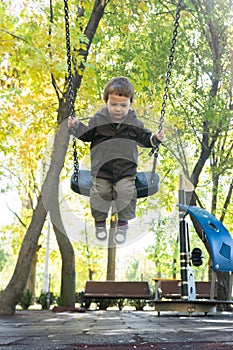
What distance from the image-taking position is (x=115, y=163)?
4.82 meters

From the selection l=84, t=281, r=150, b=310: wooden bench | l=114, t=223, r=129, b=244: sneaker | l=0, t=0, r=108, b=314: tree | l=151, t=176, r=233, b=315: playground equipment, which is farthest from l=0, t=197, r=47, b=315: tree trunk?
l=114, t=223, r=129, b=244: sneaker

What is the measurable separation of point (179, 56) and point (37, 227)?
6.60 metres

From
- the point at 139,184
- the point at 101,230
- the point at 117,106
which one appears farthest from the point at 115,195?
the point at 117,106

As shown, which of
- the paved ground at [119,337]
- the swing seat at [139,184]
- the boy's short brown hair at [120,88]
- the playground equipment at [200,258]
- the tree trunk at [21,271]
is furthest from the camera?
the tree trunk at [21,271]

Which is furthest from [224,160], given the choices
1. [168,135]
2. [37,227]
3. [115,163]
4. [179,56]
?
[115,163]

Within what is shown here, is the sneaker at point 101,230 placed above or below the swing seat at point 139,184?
below

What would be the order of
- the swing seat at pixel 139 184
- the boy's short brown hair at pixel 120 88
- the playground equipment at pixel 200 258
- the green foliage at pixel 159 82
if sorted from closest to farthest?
the boy's short brown hair at pixel 120 88
the swing seat at pixel 139 184
the playground equipment at pixel 200 258
the green foliage at pixel 159 82

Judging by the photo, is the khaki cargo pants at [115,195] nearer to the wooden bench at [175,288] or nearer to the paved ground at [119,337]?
the paved ground at [119,337]

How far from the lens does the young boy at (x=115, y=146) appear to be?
15.8 feet

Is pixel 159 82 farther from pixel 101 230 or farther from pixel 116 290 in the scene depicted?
pixel 101 230

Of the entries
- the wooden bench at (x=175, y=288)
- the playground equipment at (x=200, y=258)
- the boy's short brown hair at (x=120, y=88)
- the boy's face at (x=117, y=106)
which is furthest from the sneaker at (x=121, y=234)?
the wooden bench at (x=175, y=288)

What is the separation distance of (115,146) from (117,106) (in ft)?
1.13

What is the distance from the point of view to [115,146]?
16.0 feet

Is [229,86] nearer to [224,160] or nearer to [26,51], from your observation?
[224,160]
